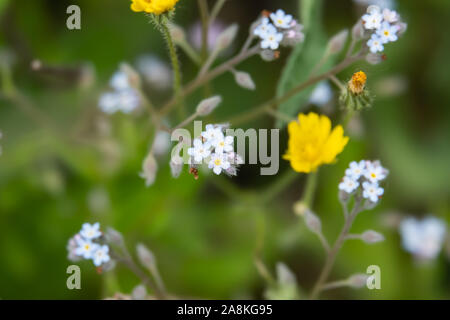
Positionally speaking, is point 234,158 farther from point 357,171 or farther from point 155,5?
point 155,5

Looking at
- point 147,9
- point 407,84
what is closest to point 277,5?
point 407,84

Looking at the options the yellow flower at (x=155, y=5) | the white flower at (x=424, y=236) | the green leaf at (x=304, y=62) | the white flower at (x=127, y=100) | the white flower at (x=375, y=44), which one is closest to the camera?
the yellow flower at (x=155, y=5)

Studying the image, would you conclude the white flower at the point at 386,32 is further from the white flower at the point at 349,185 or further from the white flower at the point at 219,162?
the white flower at the point at 219,162

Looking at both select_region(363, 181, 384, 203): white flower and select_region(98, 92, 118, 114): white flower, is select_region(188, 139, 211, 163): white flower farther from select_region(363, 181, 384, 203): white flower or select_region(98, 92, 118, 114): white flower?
select_region(98, 92, 118, 114): white flower

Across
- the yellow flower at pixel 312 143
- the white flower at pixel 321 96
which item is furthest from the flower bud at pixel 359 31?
the white flower at pixel 321 96

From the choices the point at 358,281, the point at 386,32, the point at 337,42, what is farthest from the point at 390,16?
the point at 358,281

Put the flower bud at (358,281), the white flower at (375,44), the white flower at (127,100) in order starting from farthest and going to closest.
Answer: the white flower at (127,100) < the flower bud at (358,281) < the white flower at (375,44)

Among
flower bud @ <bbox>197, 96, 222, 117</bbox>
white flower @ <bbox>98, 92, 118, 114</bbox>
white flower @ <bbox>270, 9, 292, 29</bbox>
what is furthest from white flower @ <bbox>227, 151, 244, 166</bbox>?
white flower @ <bbox>98, 92, 118, 114</bbox>
